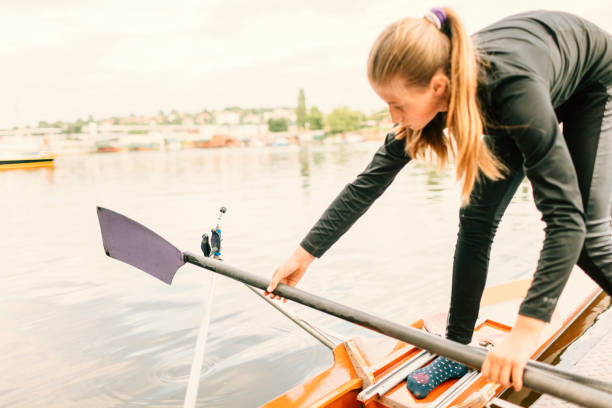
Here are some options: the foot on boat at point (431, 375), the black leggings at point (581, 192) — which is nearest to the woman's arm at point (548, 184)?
the black leggings at point (581, 192)

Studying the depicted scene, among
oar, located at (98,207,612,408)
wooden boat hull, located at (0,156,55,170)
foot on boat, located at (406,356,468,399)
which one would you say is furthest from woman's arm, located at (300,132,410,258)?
wooden boat hull, located at (0,156,55,170)

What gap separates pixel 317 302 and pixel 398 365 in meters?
0.74

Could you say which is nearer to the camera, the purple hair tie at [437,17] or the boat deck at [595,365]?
the purple hair tie at [437,17]

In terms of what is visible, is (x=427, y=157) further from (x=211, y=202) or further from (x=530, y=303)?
(x=211, y=202)

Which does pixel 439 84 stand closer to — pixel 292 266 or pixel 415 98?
pixel 415 98

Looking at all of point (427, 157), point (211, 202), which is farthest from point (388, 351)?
point (211, 202)

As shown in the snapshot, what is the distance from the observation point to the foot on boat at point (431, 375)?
2.16 metres

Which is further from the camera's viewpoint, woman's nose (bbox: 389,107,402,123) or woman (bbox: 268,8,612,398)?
woman's nose (bbox: 389,107,402,123)

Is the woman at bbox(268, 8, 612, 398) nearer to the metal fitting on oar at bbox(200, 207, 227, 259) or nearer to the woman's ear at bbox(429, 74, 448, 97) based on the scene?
the woman's ear at bbox(429, 74, 448, 97)

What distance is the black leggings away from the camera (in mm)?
1691

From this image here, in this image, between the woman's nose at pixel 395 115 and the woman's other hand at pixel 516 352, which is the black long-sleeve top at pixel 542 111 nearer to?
the woman's other hand at pixel 516 352

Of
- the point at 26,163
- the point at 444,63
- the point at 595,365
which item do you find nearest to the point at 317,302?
the point at 444,63

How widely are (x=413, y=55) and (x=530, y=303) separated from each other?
815mm

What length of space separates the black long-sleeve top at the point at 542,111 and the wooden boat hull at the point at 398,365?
38.2 inches
